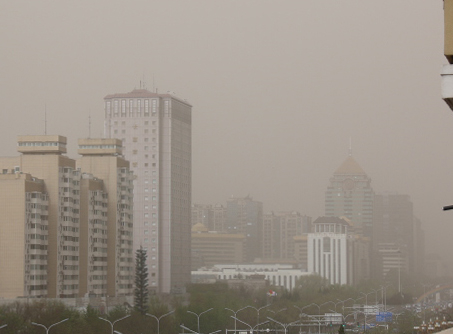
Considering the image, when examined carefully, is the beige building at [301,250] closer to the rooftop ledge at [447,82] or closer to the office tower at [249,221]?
the office tower at [249,221]

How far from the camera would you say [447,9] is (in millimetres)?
3992

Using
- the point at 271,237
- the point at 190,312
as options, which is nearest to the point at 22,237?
the point at 190,312

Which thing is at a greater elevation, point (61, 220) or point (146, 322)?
point (61, 220)

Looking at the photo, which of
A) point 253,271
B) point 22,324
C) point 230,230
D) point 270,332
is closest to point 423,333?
point 270,332

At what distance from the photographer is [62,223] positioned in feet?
216

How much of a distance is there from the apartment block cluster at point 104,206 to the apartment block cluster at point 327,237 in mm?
39147

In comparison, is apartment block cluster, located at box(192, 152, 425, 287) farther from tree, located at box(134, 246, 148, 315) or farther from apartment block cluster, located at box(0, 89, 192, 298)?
tree, located at box(134, 246, 148, 315)

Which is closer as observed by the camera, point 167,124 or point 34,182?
point 34,182

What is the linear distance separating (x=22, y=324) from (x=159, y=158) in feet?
162

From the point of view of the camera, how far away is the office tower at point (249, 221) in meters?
154

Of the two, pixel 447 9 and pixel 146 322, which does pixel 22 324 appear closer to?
pixel 146 322

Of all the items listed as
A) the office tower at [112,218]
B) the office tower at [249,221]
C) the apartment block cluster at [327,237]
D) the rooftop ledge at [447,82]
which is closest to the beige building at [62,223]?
the office tower at [112,218]

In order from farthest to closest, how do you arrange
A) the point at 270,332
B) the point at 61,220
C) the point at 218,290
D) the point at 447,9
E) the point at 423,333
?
1. the point at 218,290
2. the point at 61,220
3. the point at 270,332
4. the point at 423,333
5. the point at 447,9

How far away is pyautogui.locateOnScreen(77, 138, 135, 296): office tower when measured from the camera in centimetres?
7056
